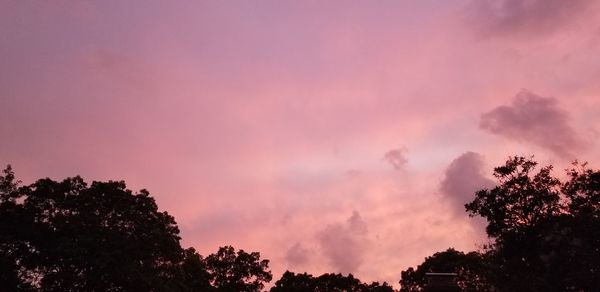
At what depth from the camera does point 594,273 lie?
3050 cm

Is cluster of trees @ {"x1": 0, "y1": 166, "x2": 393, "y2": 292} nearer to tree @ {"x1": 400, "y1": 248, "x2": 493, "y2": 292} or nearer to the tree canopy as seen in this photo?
the tree canopy

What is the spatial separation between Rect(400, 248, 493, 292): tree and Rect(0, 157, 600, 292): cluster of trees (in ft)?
98.5

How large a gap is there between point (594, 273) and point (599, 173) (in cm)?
719

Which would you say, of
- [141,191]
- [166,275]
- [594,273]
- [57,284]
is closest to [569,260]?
[594,273]

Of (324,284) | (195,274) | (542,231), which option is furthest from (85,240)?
(324,284)

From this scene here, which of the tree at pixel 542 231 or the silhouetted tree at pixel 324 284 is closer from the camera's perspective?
the tree at pixel 542 231

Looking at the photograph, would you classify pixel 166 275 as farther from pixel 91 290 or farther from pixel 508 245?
pixel 508 245

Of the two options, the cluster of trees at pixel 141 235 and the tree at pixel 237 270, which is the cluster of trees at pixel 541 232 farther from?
the tree at pixel 237 270

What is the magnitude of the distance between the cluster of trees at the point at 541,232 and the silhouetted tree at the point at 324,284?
45.6m

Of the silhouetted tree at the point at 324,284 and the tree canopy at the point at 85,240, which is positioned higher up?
the silhouetted tree at the point at 324,284

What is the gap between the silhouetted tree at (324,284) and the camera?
83.1m

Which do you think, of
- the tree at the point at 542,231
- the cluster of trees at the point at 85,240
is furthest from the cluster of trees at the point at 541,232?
the cluster of trees at the point at 85,240

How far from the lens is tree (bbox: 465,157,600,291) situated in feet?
101

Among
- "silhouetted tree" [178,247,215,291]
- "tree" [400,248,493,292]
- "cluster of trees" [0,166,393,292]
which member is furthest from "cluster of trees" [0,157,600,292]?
"tree" [400,248,493,292]
